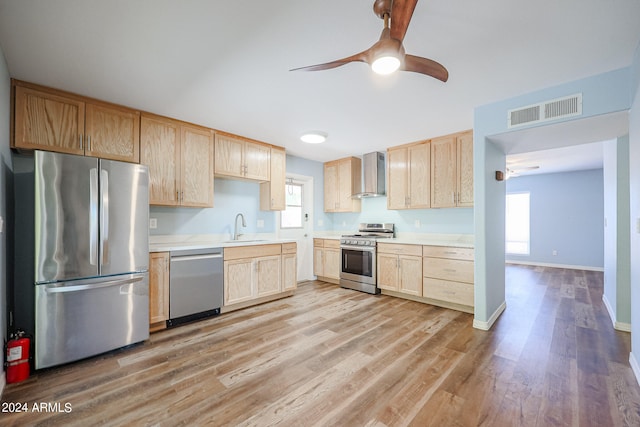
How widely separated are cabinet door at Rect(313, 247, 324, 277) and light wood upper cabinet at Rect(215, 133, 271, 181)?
5.94ft

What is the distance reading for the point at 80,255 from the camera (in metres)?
2.28

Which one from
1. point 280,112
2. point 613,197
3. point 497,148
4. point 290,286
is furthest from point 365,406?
point 613,197

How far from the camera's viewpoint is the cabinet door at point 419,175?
13.3 ft

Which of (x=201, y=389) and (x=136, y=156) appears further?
(x=136, y=156)

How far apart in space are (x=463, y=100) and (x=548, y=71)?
0.67m

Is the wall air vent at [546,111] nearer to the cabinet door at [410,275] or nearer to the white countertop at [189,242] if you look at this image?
the cabinet door at [410,275]

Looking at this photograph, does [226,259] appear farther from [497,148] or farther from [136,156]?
[497,148]

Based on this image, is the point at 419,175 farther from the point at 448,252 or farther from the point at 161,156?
the point at 161,156

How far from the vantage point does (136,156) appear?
9.69ft

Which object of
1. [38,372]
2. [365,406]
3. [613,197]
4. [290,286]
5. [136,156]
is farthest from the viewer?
[290,286]

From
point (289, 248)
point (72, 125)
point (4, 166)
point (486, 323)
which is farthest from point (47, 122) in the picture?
point (486, 323)

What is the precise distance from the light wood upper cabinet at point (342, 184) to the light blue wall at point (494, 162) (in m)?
2.42

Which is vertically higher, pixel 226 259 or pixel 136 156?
pixel 136 156

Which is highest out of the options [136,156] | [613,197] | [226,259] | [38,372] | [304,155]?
[304,155]
